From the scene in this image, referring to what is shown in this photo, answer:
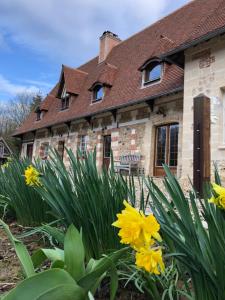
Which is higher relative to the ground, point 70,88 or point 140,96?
point 70,88

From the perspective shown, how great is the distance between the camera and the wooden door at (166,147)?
964 cm

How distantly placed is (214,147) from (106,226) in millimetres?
5685

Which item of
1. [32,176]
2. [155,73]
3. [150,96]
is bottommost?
[32,176]

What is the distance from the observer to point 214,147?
22.8 ft

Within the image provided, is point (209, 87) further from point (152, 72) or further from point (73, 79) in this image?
point (73, 79)

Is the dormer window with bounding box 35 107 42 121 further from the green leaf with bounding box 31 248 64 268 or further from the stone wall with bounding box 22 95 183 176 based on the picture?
the green leaf with bounding box 31 248 64 268

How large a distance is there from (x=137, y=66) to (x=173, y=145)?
14.4 ft

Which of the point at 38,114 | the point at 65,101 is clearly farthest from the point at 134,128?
the point at 38,114

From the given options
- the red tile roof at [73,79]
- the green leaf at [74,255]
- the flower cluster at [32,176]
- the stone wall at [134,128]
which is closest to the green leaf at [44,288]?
the green leaf at [74,255]

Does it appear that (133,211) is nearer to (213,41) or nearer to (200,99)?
(200,99)

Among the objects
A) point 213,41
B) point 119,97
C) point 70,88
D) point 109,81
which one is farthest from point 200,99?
point 70,88

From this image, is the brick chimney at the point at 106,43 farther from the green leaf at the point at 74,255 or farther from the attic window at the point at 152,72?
the green leaf at the point at 74,255

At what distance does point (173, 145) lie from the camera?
973 centimetres

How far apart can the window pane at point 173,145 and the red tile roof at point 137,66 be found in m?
1.29
